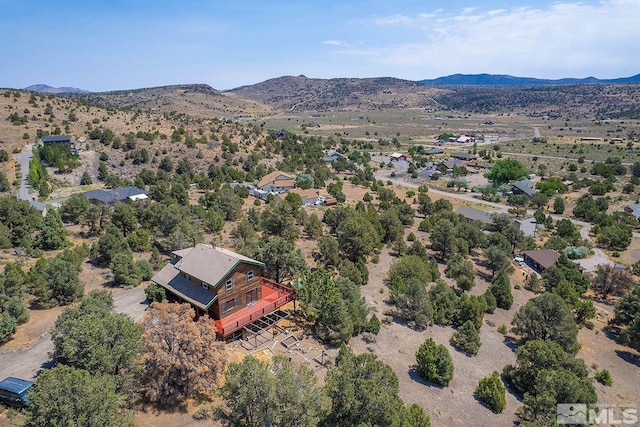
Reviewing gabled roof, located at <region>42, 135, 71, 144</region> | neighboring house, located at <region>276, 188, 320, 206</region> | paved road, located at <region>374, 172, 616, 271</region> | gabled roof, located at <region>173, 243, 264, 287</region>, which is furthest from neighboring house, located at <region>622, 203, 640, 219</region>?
gabled roof, located at <region>42, 135, 71, 144</region>

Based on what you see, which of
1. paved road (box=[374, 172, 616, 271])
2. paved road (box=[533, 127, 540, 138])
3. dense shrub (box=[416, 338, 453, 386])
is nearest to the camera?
dense shrub (box=[416, 338, 453, 386])

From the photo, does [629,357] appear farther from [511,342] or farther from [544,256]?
[544,256]

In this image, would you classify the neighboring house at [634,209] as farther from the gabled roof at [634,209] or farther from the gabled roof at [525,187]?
the gabled roof at [525,187]

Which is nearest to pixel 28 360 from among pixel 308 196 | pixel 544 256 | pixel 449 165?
pixel 308 196

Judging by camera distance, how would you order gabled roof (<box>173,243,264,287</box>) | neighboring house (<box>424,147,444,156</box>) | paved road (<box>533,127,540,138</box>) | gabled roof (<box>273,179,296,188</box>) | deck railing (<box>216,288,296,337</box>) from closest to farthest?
deck railing (<box>216,288,296,337</box>), gabled roof (<box>173,243,264,287</box>), gabled roof (<box>273,179,296,188</box>), neighboring house (<box>424,147,444,156</box>), paved road (<box>533,127,540,138</box>)

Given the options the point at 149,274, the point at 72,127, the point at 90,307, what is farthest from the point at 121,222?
the point at 72,127

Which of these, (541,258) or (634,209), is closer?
(541,258)

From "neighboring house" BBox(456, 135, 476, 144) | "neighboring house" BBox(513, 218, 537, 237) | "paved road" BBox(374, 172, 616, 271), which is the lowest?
"paved road" BBox(374, 172, 616, 271)

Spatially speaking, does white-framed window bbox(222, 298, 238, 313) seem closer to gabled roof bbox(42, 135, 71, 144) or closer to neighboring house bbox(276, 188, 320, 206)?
neighboring house bbox(276, 188, 320, 206)
